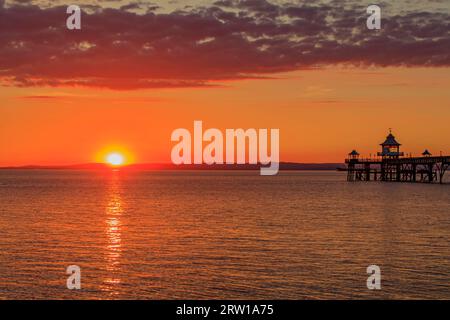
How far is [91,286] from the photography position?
2697 cm

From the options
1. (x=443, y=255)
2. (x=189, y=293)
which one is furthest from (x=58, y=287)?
(x=443, y=255)

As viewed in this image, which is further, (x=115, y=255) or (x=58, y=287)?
(x=115, y=255)

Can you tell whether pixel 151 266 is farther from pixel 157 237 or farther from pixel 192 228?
pixel 192 228

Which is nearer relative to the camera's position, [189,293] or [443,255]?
[189,293]

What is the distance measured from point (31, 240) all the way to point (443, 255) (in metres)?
25.0

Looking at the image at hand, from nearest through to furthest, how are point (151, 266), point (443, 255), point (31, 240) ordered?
point (151, 266)
point (443, 255)
point (31, 240)

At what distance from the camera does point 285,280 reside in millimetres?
27672

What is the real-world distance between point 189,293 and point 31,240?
1905 centimetres

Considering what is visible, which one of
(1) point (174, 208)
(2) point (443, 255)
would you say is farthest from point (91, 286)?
(1) point (174, 208)
